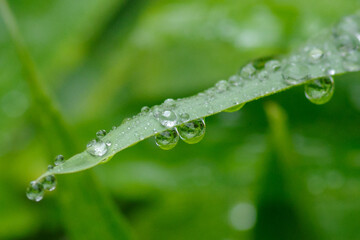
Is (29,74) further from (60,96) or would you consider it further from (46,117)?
(60,96)

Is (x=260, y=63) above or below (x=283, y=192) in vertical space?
above

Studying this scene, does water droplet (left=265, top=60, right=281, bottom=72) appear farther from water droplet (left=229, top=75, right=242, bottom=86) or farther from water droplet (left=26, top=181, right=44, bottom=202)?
water droplet (left=26, top=181, right=44, bottom=202)

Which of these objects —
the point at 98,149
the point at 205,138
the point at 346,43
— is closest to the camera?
the point at 98,149

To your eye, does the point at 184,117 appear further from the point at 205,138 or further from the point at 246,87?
the point at 205,138

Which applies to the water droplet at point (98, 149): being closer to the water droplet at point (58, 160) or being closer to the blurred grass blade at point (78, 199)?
the water droplet at point (58, 160)

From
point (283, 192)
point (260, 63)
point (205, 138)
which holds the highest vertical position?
point (205, 138)

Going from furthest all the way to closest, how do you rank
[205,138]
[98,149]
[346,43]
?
[205,138] < [346,43] < [98,149]

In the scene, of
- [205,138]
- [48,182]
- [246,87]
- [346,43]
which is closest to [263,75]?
[246,87]

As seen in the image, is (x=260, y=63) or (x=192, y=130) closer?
(x=192, y=130)
